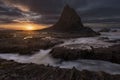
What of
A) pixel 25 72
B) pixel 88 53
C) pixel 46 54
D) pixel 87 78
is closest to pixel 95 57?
pixel 88 53

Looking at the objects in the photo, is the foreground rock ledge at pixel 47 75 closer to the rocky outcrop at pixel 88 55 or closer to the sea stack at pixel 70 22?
the rocky outcrop at pixel 88 55

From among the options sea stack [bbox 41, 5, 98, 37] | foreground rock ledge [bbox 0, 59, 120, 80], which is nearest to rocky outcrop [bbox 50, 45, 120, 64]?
foreground rock ledge [bbox 0, 59, 120, 80]

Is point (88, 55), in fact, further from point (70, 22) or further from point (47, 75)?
point (70, 22)

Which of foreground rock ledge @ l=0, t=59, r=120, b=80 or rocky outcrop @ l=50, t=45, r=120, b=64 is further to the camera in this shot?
rocky outcrop @ l=50, t=45, r=120, b=64

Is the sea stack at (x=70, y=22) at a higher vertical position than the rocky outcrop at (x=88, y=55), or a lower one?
higher

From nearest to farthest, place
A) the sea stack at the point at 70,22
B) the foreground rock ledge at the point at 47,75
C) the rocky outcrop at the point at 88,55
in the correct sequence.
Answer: the foreground rock ledge at the point at 47,75
the rocky outcrop at the point at 88,55
the sea stack at the point at 70,22

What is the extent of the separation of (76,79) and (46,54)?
20808mm

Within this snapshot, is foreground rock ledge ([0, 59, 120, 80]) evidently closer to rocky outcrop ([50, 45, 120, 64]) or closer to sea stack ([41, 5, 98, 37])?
rocky outcrop ([50, 45, 120, 64])

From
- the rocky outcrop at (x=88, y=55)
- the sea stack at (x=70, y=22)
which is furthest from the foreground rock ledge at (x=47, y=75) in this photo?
the sea stack at (x=70, y=22)

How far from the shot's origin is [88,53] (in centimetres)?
3766

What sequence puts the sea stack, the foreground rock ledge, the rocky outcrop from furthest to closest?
1. the sea stack
2. the rocky outcrop
3. the foreground rock ledge

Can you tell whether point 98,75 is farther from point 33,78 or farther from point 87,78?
point 33,78

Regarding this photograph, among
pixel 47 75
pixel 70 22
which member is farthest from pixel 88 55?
pixel 70 22

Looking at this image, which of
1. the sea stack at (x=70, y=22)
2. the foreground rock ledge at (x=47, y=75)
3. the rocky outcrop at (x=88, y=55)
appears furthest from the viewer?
the sea stack at (x=70, y=22)
